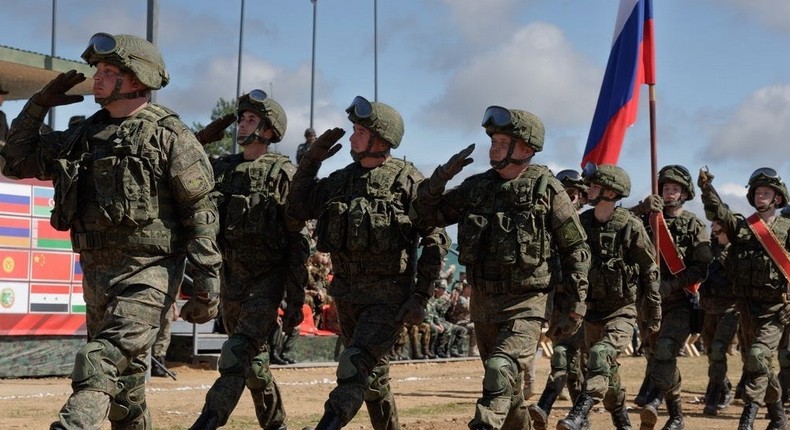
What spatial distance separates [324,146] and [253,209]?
0.75 metres

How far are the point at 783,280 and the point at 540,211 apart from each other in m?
4.79

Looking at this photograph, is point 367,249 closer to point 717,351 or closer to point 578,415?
point 578,415

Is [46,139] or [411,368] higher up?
[46,139]

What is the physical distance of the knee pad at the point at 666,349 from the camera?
488 inches

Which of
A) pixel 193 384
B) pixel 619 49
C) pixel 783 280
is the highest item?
pixel 619 49

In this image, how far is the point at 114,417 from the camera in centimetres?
800

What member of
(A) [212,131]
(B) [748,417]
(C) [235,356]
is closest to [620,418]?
(B) [748,417]

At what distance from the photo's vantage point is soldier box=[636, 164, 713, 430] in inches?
486

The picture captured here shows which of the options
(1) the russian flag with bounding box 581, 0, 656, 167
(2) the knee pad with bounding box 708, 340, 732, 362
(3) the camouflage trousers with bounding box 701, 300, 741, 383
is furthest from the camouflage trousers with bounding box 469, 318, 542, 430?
(2) the knee pad with bounding box 708, 340, 732, 362

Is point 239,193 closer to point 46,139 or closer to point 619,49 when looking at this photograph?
point 46,139

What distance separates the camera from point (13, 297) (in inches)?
640

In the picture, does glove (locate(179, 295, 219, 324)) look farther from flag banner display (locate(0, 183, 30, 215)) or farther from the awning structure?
flag banner display (locate(0, 183, 30, 215))

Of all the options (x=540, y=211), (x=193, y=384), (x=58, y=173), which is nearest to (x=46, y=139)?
(x=58, y=173)

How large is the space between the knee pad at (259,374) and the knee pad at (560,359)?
2980 millimetres
